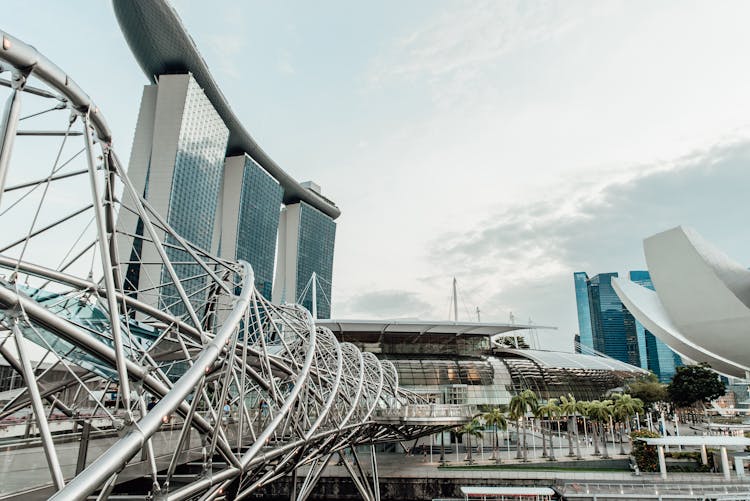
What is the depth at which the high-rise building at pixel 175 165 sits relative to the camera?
3634 inches

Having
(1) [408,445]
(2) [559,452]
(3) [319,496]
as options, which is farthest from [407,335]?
(3) [319,496]

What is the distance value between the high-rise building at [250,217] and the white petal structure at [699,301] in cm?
9204

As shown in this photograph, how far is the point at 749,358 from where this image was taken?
243ft

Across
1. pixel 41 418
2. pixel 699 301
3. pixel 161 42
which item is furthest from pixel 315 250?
pixel 41 418

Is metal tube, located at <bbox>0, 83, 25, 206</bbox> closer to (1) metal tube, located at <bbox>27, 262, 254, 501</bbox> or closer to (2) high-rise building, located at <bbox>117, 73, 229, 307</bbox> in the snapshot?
(1) metal tube, located at <bbox>27, 262, 254, 501</bbox>

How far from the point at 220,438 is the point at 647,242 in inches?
3267

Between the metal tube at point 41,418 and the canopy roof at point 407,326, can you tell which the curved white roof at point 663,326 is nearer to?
the canopy roof at point 407,326

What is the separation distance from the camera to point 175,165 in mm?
94125

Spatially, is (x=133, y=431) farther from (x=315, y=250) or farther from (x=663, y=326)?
(x=315, y=250)

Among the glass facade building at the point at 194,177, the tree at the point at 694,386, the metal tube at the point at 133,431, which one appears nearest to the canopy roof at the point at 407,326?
the tree at the point at 694,386

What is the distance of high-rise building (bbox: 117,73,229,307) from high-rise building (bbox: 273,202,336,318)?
65.8 m

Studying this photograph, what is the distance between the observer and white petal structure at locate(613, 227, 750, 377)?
72562mm

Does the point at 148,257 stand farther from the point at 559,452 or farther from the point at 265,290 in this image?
the point at 559,452

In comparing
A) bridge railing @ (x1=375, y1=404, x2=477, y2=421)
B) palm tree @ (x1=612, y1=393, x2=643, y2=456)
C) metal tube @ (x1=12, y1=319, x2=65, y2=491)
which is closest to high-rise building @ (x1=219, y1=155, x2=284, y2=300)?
palm tree @ (x1=612, y1=393, x2=643, y2=456)
